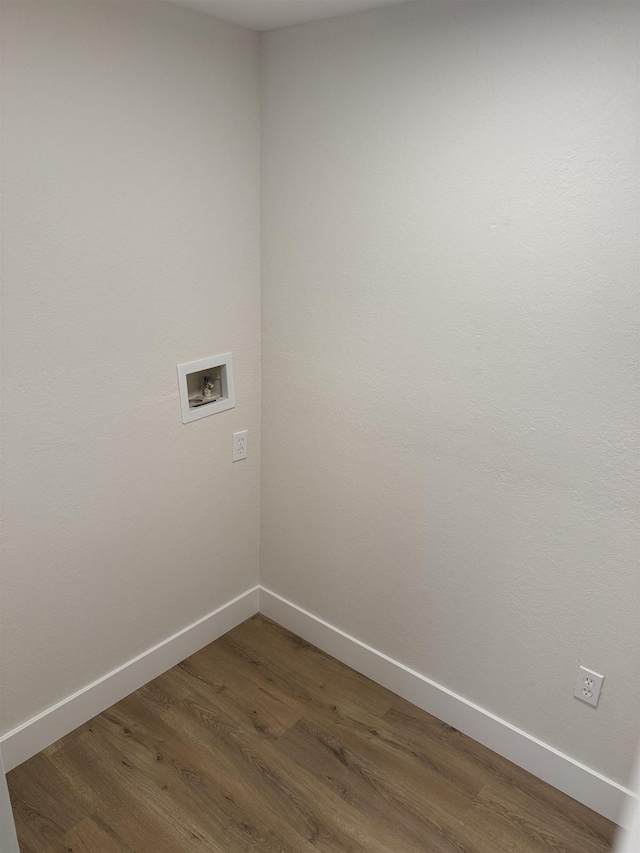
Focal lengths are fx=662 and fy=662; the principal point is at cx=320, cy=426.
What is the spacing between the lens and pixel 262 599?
2789 millimetres

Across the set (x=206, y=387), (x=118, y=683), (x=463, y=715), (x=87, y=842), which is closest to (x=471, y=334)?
(x=206, y=387)

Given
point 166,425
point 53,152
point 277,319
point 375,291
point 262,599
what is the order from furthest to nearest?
point 262,599 → point 277,319 → point 166,425 → point 375,291 → point 53,152

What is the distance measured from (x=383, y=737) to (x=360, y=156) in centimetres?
185

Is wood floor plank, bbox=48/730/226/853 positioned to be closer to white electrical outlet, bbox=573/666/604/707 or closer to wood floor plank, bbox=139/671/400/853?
wood floor plank, bbox=139/671/400/853

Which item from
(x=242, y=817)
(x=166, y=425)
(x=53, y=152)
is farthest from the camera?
(x=166, y=425)

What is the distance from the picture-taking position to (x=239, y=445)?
2494 millimetres

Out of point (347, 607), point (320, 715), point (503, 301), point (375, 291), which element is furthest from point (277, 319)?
point (320, 715)

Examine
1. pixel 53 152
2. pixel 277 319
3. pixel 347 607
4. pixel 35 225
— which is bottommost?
pixel 347 607

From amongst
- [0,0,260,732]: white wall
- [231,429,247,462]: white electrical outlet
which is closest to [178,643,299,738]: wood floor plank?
[0,0,260,732]: white wall

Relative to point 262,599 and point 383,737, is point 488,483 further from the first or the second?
point 262,599

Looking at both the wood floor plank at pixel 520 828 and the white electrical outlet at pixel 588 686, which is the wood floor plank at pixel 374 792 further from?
the white electrical outlet at pixel 588 686

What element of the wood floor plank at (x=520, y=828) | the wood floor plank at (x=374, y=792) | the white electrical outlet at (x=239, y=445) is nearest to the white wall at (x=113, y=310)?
the white electrical outlet at (x=239, y=445)

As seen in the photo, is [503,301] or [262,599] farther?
[262,599]

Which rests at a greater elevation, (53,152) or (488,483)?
(53,152)
